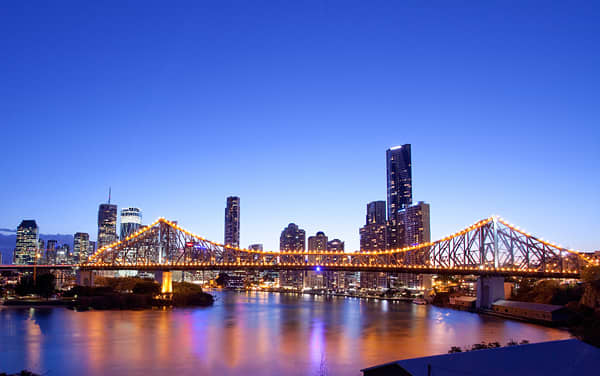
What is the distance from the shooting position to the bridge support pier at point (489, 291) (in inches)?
2532

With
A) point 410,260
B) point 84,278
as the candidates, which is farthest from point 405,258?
point 84,278

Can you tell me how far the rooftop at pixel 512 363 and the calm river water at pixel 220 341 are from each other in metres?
12.1

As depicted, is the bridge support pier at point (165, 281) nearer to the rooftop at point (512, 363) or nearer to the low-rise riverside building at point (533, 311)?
the low-rise riverside building at point (533, 311)

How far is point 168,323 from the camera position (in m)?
48.3

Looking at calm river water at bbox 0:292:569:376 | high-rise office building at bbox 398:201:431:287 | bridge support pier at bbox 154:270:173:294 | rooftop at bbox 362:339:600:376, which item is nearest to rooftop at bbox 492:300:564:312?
calm river water at bbox 0:292:569:376

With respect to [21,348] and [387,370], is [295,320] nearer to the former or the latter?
[21,348]

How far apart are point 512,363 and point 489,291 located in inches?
2192

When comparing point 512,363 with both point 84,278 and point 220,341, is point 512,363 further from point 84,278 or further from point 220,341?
point 84,278

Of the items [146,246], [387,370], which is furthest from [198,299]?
[387,370]

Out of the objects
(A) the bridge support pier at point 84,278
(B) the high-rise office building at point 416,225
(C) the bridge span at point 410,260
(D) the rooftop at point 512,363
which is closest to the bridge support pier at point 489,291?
(C) the bridge span at point 410,260

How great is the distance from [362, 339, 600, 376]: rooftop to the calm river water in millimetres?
12132

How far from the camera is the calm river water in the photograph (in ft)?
89.4

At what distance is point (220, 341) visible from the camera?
122 feet

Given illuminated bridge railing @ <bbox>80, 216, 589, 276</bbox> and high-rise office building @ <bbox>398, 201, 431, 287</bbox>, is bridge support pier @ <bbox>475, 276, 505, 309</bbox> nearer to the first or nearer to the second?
illuminated bridge railing @ <bbox>80, 216, 589, 276</bbox>
